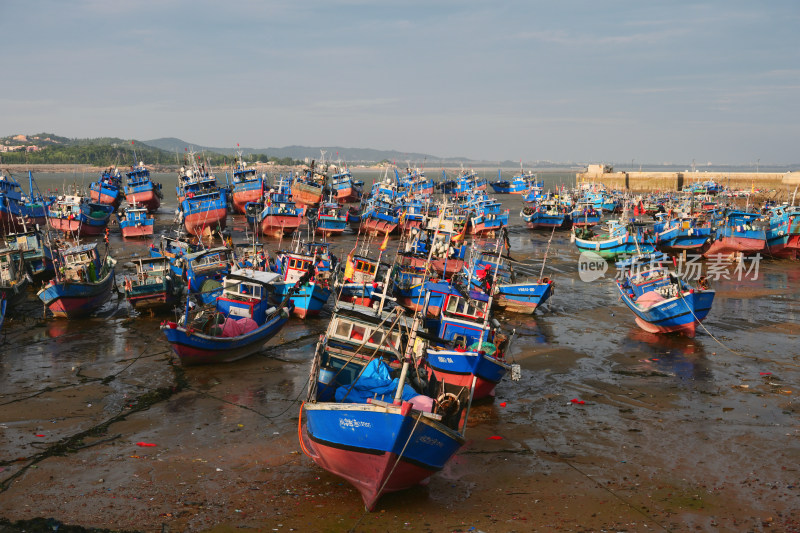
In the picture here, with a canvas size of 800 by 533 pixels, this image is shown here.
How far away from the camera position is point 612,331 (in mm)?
27000

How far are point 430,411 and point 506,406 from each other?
19.8 ft

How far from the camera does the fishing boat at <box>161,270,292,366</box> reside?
20.5m

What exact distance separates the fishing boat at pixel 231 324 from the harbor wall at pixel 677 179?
10552 centimetres

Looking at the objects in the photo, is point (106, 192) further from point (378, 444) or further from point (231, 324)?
point (378, 444)

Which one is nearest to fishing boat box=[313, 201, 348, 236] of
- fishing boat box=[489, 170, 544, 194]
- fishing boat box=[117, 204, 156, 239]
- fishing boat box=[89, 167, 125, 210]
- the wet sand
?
fishing boat box=[117, 204, 156, 239]

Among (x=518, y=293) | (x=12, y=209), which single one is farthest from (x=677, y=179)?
(x=12, y=209)

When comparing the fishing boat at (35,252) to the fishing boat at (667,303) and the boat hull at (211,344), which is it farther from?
the fishing boat at (667,303)

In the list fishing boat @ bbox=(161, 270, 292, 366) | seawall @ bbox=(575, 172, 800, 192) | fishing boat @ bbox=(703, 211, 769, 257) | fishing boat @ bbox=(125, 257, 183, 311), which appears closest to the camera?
fishing boat @ bbox=(161, 270, 292, 366)

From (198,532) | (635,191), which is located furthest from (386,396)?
(635,191)

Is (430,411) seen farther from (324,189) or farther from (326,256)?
(324,189)

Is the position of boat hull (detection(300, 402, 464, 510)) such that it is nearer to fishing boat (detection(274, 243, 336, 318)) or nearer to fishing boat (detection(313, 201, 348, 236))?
fishing boat (detection(274, 243, 336, 318))

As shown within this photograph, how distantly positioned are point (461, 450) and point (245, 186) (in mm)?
61862

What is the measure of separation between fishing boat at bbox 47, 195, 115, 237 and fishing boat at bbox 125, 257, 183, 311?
2729 cm

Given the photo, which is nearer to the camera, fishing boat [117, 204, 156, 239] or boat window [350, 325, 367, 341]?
boat window [350, 325, 367, 341]
